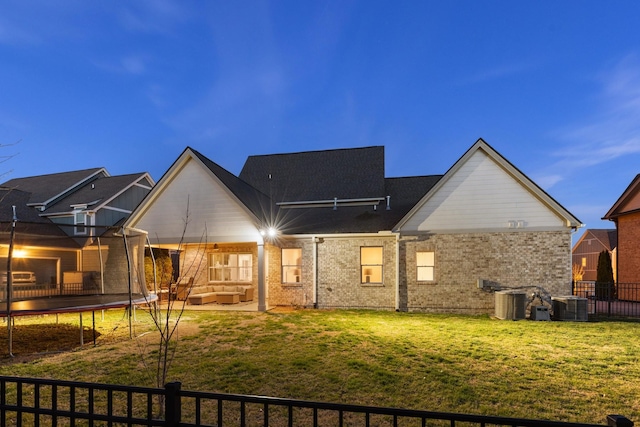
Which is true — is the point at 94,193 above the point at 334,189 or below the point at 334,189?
above

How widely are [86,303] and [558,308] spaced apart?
14764 millimetres

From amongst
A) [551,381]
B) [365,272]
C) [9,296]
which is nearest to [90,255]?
[9,296]

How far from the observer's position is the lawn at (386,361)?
17.5ft

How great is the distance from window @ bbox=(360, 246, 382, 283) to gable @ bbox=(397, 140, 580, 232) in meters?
1.84

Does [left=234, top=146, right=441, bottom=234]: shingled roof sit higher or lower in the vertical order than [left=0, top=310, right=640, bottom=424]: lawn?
higher

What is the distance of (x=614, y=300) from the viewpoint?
19.2 metres

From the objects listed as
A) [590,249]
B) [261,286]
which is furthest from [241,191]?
[590,249]

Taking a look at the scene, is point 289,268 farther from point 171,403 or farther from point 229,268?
point 171,403

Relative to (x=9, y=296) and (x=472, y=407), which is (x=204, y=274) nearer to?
(x=9, y=296)

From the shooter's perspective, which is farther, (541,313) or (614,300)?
(614,300)

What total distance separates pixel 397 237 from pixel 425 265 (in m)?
1.61

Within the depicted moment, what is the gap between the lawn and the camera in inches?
210

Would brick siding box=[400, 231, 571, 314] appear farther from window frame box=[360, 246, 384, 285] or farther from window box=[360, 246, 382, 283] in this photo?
window box=[360, 246, 382, 283]

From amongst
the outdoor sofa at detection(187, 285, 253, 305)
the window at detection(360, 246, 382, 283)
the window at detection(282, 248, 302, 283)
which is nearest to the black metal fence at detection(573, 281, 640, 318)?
the window at detection(360, 246, 382, 283)
